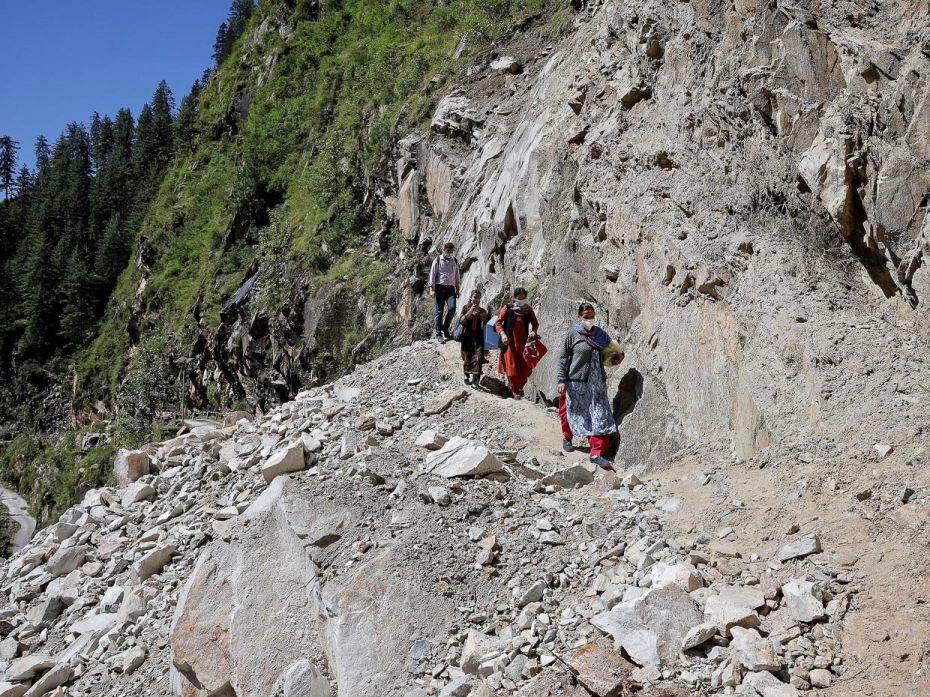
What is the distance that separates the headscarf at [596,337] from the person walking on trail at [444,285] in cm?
480

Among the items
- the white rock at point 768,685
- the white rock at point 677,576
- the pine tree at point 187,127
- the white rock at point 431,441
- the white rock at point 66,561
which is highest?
the pine tree at point 187,127

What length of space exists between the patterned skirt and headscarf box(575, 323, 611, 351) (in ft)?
0.63

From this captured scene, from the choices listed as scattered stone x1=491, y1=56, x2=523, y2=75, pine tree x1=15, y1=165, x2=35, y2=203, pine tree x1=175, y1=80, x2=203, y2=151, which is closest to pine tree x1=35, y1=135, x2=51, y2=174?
pine tree x1=15, y1=165, x2=35, y2=203

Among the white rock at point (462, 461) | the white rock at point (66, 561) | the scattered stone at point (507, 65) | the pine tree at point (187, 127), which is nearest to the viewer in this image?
the white rock at point (462, 461)

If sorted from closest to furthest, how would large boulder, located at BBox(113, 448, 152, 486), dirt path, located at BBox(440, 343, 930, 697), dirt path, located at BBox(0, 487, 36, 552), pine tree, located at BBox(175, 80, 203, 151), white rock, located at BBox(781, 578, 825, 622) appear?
dirt path, located at BBox(440, 343, 930, 697) < white rock, located at BBox(781, 578, 825, 622) < large boulder, located at BBox(113, 448, 152, 486) < dirt path, located at BBox(0, 487, 36, 552) < pine tree, located at BBox(175, 80, 203, 151)

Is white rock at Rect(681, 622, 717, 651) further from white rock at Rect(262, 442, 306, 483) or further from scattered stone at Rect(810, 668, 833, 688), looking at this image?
white rock at Rect(262, 442, 306, 483)

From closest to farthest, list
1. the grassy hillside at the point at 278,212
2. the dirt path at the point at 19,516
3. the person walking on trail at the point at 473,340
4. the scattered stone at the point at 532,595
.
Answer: the scattered stone at the point at 532,595 → the person walking on trail at the point at 473,340 → the grassy hillside at the point at 278,212 → the dirt path at the point at 19,516

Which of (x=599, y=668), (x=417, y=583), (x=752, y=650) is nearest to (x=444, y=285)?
(x=417, y=583)

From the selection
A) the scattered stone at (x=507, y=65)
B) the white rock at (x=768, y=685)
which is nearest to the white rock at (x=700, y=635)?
the white rock at (x=768, y=685)

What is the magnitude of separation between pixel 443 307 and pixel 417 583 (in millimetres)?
7468

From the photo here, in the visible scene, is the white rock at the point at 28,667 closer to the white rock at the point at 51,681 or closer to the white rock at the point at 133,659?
the white rock at the point at 51,681

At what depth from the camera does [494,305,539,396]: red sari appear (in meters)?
9.33

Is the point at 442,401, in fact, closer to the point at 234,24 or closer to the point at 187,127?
the point at 187,127

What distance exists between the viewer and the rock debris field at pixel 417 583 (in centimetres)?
399
